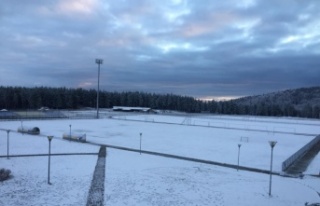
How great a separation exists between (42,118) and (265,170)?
52.0 metres

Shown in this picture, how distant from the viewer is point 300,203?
16.5m

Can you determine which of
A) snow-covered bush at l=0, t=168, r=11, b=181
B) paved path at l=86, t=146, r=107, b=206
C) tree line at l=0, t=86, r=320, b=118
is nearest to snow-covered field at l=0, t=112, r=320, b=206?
paved path at l=86, t=146, r=107, b=206

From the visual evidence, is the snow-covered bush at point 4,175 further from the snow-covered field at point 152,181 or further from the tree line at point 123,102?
the tree line at point 123,102

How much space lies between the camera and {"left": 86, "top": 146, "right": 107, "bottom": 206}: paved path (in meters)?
16.1

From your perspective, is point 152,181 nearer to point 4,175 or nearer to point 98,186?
point 98,186

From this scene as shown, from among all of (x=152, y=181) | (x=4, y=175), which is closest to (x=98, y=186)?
(x=152, y=181)

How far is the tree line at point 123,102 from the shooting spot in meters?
112

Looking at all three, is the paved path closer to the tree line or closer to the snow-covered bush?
the snow-covered bush

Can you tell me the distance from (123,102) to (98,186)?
125m

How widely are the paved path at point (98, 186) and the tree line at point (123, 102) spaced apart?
311ft

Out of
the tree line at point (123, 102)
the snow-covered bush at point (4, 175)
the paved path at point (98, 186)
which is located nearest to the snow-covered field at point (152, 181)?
the paved path at point (98, 186)

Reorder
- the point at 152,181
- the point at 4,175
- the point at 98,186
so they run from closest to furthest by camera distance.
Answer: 1. the point at 98,186
2. the point at 4,175
3. the point at 152,181

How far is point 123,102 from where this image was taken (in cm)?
14250

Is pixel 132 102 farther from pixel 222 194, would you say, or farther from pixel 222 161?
pixel 222 194
